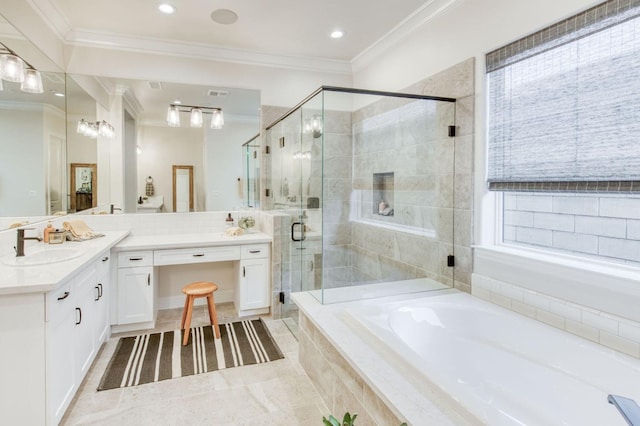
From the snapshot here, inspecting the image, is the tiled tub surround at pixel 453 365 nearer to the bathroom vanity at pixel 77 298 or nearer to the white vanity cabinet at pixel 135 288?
the bathroom vanity at pixel 77 298

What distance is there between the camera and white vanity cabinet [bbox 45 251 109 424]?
1.78 meters

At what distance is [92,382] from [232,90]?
9.50 feet

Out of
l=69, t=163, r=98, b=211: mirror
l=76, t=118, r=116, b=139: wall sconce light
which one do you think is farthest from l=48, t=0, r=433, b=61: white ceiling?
l=69, t=163, r=98, b=211: mirror

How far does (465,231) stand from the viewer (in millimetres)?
2588

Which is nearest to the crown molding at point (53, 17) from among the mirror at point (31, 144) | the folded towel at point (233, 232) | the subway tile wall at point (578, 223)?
the mirror at point (31, 144)

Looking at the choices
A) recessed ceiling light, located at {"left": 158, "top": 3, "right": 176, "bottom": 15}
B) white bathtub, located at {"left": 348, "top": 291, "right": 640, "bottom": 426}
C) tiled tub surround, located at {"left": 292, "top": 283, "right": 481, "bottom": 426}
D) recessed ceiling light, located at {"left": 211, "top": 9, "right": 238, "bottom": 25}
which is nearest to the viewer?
tiled tub surround, located at {"left": 292, "top": 283, "right": 481, "bottom": 426}

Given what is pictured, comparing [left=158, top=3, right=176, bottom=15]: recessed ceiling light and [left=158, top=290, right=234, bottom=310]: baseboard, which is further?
[left=158, top=290, right=234, bottom=310]: baseboard

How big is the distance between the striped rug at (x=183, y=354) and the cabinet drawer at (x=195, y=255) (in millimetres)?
643

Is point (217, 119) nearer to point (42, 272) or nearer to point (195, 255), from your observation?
point (195, 255)

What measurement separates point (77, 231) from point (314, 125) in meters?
2.18

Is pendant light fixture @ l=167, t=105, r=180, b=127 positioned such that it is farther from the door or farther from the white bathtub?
the white bathtub

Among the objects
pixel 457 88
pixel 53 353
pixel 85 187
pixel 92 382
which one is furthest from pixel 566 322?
pixel 85 187

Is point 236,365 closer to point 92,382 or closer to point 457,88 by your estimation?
point 92,382

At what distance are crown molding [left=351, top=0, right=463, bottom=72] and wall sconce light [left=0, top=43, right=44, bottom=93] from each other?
2863 millimetres
